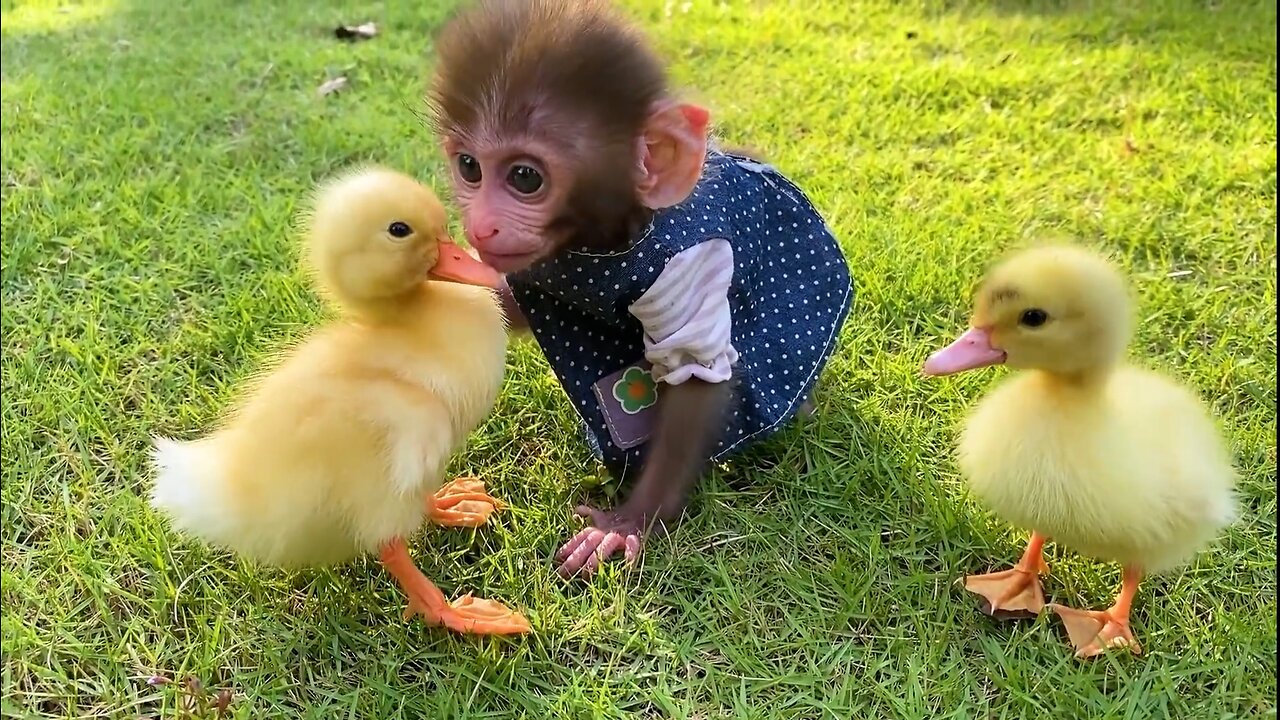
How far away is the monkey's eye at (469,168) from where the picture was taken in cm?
152

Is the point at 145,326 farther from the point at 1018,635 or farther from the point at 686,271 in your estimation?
the point at 1018,635

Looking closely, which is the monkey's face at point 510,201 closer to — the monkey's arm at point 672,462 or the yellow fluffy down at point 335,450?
the yellow fluffy down at point 335,450

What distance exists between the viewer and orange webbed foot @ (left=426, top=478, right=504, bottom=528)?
165 centimetres

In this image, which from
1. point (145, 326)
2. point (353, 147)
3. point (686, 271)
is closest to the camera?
point (686, 271)

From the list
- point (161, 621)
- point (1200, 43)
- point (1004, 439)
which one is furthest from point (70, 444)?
point (1200, 43)

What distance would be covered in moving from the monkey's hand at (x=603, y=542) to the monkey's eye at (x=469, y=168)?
2.00 feet

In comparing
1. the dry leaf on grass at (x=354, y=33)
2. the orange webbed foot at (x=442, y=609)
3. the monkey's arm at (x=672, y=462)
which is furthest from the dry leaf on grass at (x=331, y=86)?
the orange webbed foot at (x=442, y=609)

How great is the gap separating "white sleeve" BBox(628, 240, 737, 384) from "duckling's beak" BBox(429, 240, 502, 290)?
0.96ft

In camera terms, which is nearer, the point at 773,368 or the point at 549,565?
the point at 549,565

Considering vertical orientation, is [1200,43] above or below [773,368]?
above

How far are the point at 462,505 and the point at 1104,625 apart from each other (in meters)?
1.04

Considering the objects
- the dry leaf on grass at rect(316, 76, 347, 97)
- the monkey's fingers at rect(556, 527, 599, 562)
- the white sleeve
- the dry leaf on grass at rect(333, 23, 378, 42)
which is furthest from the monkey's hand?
the dry leaf on grass at rect(333, 23, 378, 42)

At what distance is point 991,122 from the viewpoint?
9.78 ft

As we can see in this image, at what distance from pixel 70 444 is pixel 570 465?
3.04 feet
